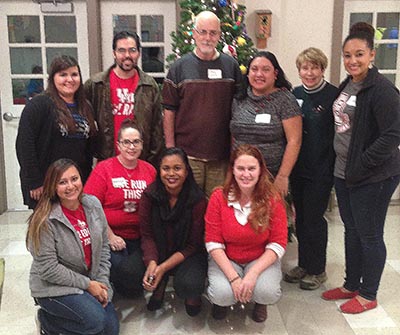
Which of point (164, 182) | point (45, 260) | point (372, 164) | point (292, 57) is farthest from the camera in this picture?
point (292, 57)

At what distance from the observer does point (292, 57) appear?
4336 mm

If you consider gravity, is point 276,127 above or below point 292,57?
below

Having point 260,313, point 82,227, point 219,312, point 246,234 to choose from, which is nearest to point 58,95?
point 82,227

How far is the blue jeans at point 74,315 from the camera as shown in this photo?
2.24 m

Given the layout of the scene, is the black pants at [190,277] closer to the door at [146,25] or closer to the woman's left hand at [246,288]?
the woman's left hand at [246,288]

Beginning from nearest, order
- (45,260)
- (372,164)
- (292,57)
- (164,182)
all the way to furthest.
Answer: (45,260) < (372,164) < (164,182) < (292,57)

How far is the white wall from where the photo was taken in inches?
169

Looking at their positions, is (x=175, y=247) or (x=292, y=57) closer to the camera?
(x=175, y=247)

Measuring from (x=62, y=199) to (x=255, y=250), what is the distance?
0.99 m

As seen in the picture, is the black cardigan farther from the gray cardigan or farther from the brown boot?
the brown boot

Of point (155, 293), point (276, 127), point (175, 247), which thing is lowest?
point (155, 293)

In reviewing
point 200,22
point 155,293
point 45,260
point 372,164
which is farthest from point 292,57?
point 45,260

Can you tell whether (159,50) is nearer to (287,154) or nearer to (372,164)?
(287,154)

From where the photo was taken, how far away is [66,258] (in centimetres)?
230
